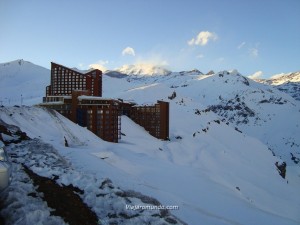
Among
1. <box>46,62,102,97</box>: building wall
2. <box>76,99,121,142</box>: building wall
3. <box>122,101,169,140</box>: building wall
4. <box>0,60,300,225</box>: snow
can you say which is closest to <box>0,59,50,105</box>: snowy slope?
<box>46,62,102,97</box>: building wall

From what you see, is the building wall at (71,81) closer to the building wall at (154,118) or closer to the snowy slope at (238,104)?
the building wall at (154,118)

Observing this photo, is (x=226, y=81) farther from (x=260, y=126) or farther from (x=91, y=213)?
(x=91, y=213)

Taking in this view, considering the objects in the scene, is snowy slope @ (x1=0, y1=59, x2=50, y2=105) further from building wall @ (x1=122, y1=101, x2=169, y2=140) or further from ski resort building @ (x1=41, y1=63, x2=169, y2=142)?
building wall @ (x1=122, y1=101, x2=169, y2=140)

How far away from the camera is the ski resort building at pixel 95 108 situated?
154 feet

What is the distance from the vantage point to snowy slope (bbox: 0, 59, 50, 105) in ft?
367

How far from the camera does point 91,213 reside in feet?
24.4

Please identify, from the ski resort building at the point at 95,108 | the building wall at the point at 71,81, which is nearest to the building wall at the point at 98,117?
the ski resort building at the point at 95,108

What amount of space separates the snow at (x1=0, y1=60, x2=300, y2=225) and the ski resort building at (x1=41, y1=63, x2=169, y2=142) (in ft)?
8.92

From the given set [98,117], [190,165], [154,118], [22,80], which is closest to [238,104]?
[154,118]

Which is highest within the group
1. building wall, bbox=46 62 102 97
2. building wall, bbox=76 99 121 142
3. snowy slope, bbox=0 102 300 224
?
building wall, bbox=46 62 102 97

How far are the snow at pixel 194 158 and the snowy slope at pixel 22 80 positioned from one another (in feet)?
88.5

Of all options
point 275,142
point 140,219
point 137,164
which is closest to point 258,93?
point 275,142

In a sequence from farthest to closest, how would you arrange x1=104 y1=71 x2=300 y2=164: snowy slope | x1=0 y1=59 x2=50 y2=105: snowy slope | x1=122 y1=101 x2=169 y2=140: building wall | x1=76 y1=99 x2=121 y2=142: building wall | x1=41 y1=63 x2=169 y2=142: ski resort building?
x1=0 y1=59 x2=50 y2=105: snowy slope
x1=104 y1=71 x2=300 y2=164: snowy slope
x1=122 y1=101 x2=169 y2=140: building wall
x1=41 y1=63 x2=169 y2=142: ski resort building
x1=76 y1=99 x2=121 y2=142: building wall

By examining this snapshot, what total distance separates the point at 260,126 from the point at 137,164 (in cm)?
12295
